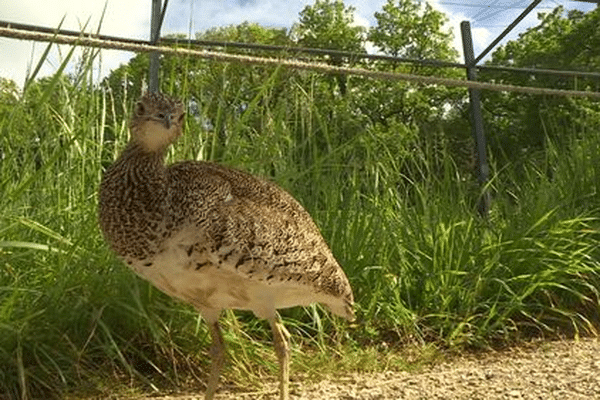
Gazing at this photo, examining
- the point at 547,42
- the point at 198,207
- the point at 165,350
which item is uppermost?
the point at 547,42

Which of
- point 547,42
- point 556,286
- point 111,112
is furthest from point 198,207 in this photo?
point 547,42

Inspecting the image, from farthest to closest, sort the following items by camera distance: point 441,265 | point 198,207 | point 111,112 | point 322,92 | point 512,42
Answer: point 512,42
point 322,92
point 441,265
point 111,112
point 198,207

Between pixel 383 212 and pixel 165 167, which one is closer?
pixel 165 167

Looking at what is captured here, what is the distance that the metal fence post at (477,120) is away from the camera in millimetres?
6418

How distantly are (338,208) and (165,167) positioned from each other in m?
2.20

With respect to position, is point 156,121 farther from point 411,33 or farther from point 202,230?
point 411,33

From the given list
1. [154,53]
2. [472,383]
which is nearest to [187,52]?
[154,53]

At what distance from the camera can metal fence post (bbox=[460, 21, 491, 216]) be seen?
21.1ft

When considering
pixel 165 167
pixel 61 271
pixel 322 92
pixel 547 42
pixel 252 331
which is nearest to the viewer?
pixel 165 167

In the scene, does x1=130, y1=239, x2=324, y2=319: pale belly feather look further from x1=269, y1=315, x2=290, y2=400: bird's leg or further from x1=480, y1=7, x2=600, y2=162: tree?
x1=480, y1=7, x2=600, y2=162: tree

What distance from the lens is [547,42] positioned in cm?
2417

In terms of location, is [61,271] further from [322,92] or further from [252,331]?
[322,92]

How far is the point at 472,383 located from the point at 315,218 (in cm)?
151

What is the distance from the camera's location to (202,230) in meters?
2.85
